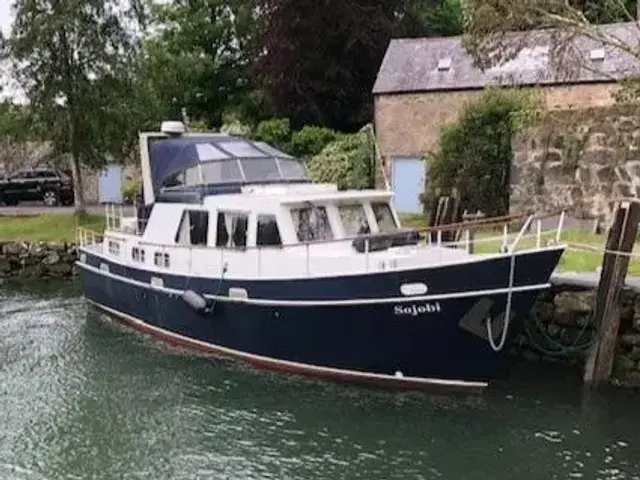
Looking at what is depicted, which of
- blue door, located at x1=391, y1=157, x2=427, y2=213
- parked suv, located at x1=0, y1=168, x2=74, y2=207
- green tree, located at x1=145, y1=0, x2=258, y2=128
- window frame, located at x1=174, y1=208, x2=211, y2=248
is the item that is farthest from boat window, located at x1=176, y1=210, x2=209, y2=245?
parked suv, located at x1=0, y1=168, x2=74, y2=207


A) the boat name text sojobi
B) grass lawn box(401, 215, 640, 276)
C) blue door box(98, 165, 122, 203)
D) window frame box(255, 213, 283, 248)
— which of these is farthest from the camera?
blue door box(98, 165, 122, 203)

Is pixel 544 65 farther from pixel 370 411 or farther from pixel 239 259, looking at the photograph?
pixel 370 411

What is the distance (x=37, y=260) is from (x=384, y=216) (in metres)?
13.6

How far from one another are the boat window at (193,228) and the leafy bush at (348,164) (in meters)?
11.7

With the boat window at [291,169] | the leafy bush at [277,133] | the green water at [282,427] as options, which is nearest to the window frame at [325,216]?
the green water at [282,427]

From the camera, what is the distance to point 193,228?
52.9ft

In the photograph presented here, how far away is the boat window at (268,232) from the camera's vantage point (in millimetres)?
14516

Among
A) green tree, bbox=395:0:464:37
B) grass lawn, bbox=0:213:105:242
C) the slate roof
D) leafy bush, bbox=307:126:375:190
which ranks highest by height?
green tree, bbox=395:0:464:37

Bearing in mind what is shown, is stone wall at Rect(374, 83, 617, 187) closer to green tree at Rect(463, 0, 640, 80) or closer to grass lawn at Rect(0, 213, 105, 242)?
green tree at Rect(463, 0, 640, 80)

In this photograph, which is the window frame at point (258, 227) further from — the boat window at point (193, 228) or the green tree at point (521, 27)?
the green tree at point (521, 27)

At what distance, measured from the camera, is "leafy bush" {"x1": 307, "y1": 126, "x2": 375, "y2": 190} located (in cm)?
2789

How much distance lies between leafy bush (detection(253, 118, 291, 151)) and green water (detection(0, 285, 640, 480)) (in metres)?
16.0

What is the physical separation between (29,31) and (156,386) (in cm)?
1602

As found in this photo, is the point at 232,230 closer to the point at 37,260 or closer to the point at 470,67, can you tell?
the point at 37,260
